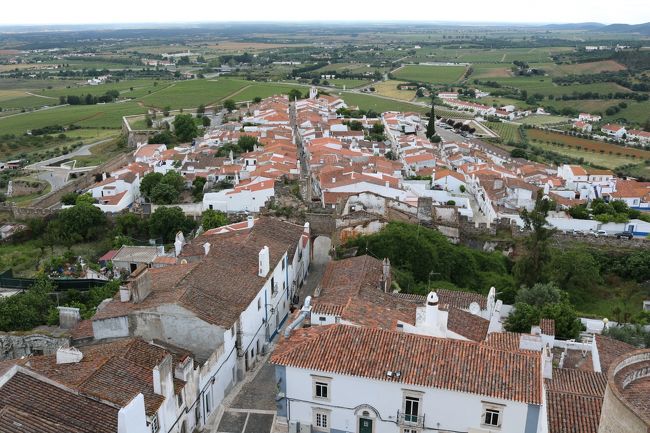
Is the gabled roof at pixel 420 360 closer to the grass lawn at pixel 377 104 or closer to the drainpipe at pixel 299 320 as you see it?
the drainpipe at pixel 299 320

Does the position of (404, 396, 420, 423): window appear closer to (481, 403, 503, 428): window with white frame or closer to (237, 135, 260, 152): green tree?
(481, 403, 503, 428): window with white frame

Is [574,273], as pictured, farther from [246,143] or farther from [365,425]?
[246,143]

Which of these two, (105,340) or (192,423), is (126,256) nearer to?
(105,340)

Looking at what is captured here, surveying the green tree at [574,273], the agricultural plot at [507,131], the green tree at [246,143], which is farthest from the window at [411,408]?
the agricultural plot at [507,131]

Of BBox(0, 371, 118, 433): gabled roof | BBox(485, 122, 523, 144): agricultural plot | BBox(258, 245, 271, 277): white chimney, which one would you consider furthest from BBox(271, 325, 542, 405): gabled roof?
BBox(485, 122, 523, 144): agricultural plot

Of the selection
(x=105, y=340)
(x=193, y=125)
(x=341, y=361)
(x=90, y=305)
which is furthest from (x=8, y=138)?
(x=341, y=361)

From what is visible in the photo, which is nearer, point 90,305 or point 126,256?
point 90,305
